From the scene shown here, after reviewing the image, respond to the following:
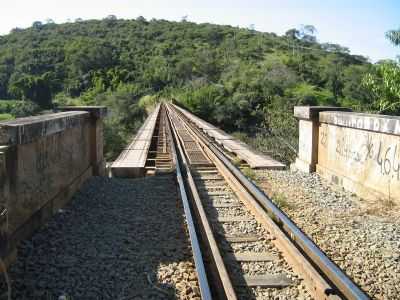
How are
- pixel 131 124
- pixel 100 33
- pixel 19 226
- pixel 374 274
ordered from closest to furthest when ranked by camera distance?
pixel 374 274 < pixel 19 226 < pixel 131 124 < pixel 100 33

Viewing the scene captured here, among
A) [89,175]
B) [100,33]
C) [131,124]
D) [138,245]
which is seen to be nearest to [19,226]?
[138,245]

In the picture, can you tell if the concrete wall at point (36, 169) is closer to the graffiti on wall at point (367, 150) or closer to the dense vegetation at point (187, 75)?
the graffiti on wall at point (367, 150)

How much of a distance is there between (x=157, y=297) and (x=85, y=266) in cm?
102

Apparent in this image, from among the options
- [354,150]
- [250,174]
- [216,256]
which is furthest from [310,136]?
[216,256]

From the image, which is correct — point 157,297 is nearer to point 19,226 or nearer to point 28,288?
point 28,288

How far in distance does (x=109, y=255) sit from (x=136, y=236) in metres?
0.74

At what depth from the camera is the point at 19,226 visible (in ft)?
16.9

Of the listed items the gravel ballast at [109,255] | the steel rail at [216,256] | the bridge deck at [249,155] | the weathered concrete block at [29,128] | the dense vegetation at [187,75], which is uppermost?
the dense vegetation at [187,75]

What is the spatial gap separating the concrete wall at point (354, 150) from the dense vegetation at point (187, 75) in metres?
Answer: 4.37

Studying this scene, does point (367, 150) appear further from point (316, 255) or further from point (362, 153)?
point (316, 255)

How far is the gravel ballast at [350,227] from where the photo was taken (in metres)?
4.59

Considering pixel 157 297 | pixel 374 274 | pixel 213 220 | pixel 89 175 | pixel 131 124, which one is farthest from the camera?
pixel 131 124

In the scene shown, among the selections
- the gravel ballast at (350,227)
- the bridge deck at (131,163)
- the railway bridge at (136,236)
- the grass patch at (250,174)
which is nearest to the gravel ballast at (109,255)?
the railway bridge at (136,236)

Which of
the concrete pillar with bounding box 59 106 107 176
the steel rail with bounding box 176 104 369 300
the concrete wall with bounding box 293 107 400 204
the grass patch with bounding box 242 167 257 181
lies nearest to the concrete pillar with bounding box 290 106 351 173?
the concrete wall with bounding box 293 107 400 204
